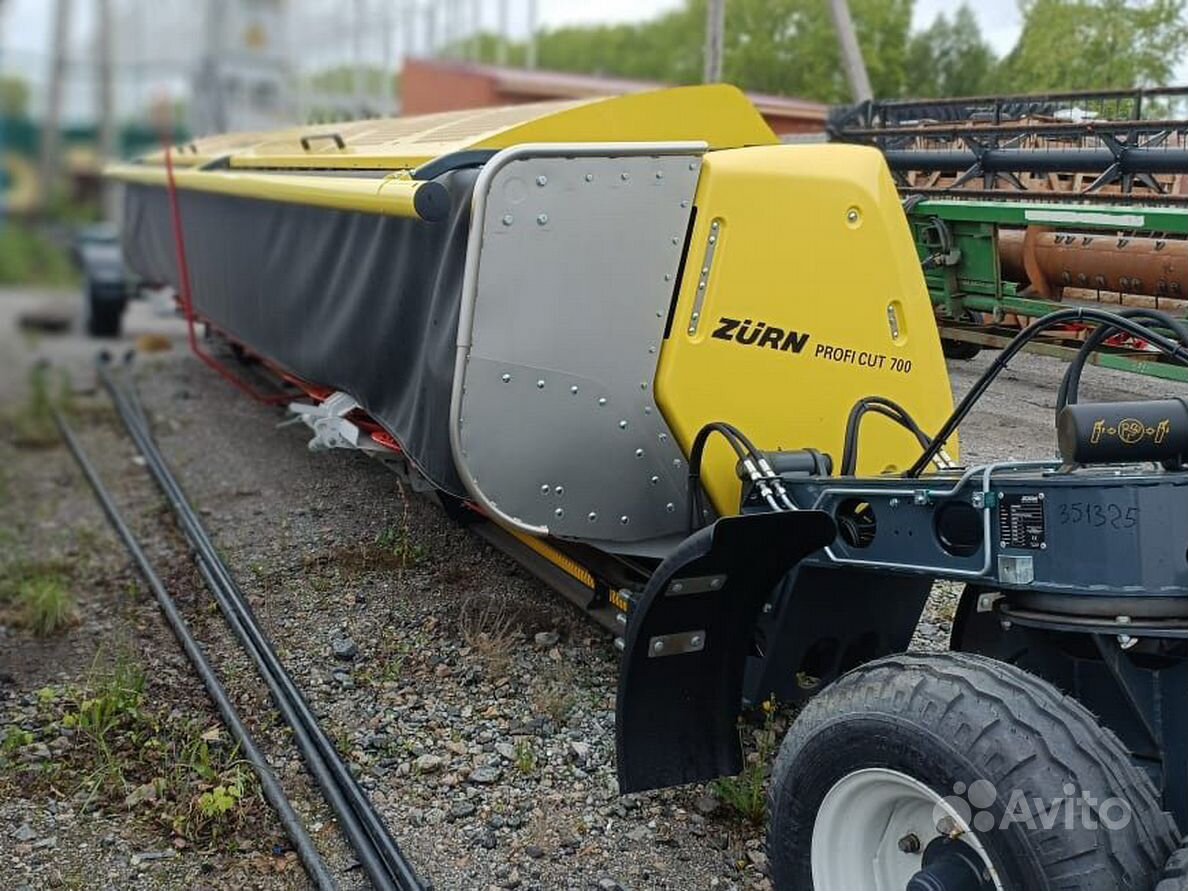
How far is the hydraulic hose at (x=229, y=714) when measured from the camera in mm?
3893

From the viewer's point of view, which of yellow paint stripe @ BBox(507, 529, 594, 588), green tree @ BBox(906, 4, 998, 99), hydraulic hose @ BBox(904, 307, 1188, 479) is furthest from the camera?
green tree @ BBox(906, 4, 998, 99)

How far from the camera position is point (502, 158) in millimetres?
3871

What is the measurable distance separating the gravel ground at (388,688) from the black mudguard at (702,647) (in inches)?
15.0

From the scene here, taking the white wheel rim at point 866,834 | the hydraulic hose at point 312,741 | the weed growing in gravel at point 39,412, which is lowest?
the weed growing in gravel at point 39,412

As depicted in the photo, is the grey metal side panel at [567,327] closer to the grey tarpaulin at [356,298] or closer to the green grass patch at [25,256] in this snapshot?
the grey tarpaulin at [356,298]

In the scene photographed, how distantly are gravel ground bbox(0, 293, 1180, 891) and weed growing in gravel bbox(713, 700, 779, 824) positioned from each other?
0.16ft

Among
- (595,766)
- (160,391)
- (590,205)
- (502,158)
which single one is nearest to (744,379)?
(590,205)

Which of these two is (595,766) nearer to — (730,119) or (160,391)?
(730,119)

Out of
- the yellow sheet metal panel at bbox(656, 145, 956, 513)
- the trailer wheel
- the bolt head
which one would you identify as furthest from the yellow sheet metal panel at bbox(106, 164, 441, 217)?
the trailer wheel

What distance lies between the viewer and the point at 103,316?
1529 cm

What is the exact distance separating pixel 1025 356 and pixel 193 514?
510 cm

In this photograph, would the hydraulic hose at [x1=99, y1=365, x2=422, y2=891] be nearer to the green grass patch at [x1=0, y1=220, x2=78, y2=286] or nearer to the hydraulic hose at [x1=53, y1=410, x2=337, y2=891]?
the hydraulic hose at [x1=53, y1=410, x2=337, y2=891]

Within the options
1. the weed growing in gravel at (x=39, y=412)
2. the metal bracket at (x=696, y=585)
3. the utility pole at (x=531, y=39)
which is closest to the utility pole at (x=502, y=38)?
the utility pole at (x=531, y=39)

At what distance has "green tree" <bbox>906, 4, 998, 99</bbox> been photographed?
6078 millimetres
